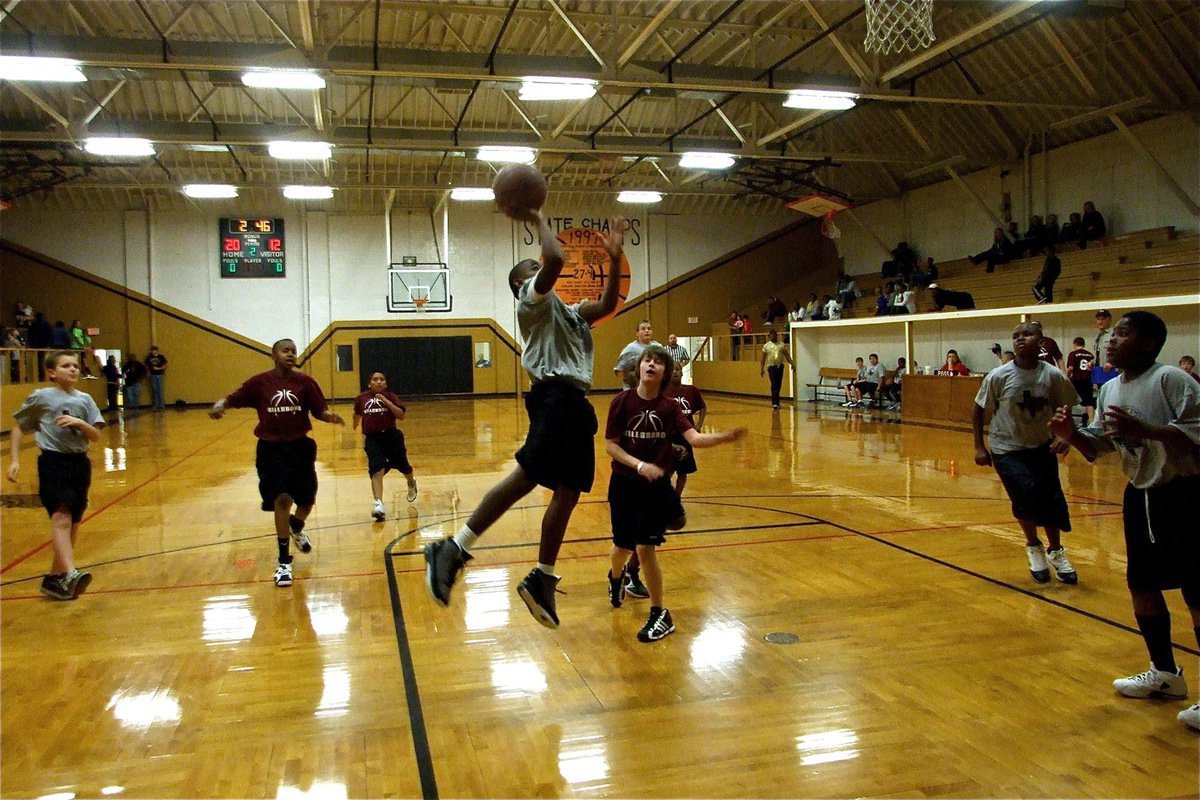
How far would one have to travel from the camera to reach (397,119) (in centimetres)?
2162

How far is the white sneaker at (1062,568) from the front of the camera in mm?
5539

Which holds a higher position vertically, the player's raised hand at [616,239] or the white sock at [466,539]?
the player's raised hand at [616,239]

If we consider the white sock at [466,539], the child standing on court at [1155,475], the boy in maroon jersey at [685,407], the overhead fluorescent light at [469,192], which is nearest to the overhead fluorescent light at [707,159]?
the overhead fluorescent light at [469,192]

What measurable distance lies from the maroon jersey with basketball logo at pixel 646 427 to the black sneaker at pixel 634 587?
1.01 metres

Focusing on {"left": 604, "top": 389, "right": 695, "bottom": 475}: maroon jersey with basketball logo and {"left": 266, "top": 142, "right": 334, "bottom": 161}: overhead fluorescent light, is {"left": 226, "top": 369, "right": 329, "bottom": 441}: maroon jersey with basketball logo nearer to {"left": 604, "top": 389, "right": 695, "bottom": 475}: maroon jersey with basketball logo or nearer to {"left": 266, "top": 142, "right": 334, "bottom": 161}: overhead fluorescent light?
{"left": 604, "top": 389, "right": 695, "bottom": 475}: maroon jersey with basketball logo

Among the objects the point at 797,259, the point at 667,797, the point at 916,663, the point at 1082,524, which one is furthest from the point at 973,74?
the point at 667,797

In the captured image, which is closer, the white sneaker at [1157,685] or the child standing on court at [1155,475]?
the child standing on court at [1155,475]

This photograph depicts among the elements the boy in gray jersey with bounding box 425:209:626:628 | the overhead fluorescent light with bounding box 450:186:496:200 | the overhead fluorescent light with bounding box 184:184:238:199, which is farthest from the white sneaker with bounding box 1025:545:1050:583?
the overhead fluorescent light with bounding box 184:184:238:199

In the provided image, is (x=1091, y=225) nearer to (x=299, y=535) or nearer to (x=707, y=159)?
(x=707, y=159)

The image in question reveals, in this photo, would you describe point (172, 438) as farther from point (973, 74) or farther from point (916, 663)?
point (973, 74)

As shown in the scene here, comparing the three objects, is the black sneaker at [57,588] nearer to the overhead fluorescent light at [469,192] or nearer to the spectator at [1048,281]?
the spectator at [1048,281]

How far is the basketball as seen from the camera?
11.3 ft

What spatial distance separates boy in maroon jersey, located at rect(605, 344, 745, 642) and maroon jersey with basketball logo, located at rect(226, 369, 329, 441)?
2.48m

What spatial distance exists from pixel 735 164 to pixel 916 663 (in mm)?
20091
